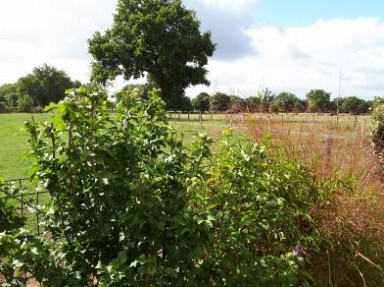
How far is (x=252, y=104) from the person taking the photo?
5.43m

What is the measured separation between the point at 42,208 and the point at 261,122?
2.58 m

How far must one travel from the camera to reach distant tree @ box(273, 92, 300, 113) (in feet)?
18.5

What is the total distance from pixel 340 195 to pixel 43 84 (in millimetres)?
82857

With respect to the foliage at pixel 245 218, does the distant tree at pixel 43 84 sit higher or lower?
higher

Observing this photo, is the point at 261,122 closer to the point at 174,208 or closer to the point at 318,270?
the point at 318,270

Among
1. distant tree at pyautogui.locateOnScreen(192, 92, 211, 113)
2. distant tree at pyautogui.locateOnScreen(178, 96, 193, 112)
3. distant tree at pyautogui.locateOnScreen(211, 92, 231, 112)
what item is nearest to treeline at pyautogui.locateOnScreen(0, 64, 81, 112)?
distant tree at pyautogui.locateOnScreen(178, 96, 193, 112)

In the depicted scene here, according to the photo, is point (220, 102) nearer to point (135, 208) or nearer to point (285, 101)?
point (285, 101)

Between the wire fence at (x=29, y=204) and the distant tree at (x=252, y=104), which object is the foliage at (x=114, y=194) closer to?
the wire fence at (x=29, y=204)

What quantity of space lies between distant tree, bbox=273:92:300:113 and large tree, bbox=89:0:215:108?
31.8 m

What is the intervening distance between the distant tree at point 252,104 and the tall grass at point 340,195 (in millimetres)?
301

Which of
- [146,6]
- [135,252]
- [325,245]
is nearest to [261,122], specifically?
[325,245]

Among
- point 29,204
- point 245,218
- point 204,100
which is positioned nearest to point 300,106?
point 204,100

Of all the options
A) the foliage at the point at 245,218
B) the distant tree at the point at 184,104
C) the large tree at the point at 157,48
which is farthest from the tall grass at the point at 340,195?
the distant tree at the point at 184,104

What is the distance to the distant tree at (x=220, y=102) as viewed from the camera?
583 centimetres
